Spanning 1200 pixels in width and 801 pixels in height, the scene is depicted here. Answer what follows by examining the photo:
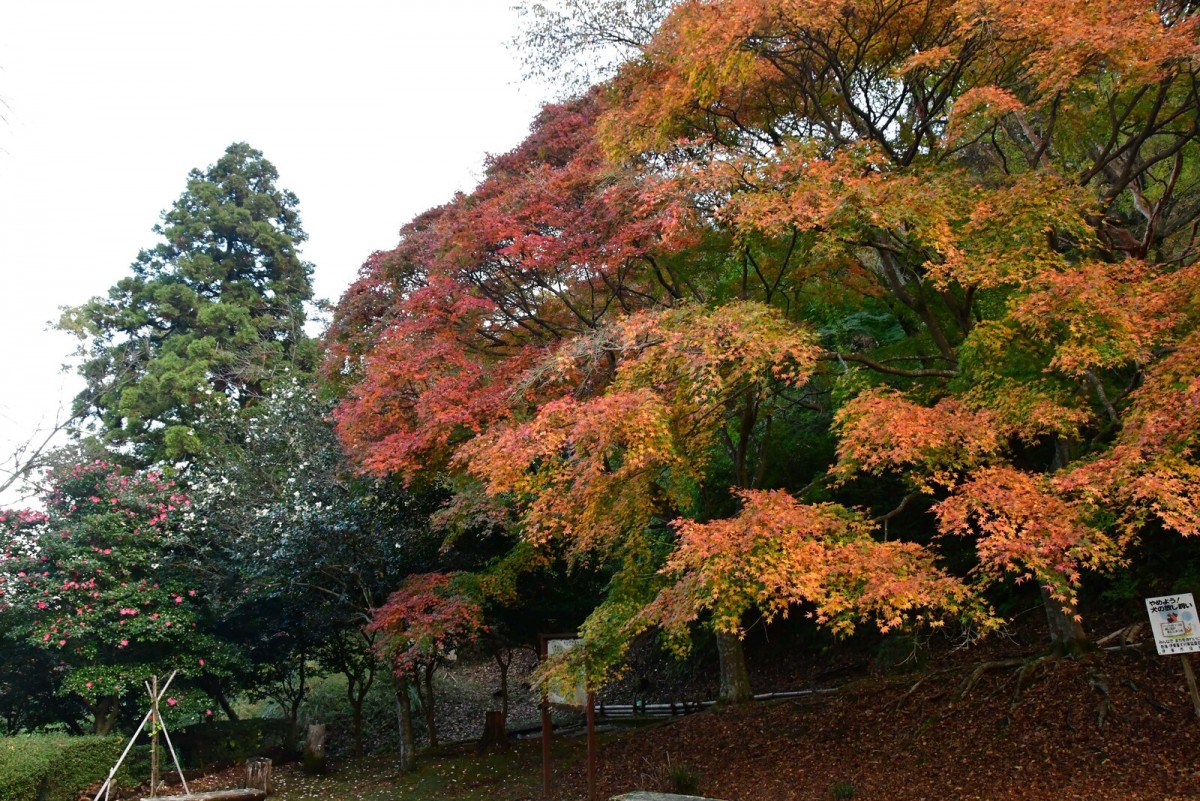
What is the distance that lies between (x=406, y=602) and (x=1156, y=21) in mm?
9907

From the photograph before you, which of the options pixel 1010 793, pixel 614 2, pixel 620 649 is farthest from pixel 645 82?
pixel 1010 793

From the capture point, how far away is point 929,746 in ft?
24.8

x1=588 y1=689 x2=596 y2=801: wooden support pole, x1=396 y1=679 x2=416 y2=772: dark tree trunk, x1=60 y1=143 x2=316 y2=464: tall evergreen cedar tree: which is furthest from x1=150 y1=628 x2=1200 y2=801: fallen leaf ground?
x1=60 y1=143 x2=316 y2=464: tall evergreen cedar tree

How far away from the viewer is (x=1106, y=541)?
5.19 m

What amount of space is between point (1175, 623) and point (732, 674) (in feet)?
18.2

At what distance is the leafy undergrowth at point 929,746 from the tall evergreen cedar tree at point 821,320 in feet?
2.10

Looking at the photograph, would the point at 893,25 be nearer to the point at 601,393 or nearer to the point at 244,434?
the point at 601,393

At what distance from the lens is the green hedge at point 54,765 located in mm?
9969

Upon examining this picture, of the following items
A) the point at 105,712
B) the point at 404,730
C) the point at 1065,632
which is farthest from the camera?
the point at 105,712

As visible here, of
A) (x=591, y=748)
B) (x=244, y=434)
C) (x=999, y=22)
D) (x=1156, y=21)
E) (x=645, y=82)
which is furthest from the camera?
(x=244, y=434)

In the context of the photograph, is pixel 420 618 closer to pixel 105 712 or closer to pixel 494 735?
pixel 494 735

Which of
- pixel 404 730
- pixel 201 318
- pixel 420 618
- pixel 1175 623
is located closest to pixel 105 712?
pixel 404 730

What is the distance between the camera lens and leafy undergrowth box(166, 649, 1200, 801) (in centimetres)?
641

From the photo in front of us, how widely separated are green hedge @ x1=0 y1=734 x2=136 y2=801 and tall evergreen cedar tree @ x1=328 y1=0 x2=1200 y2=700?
589cm
